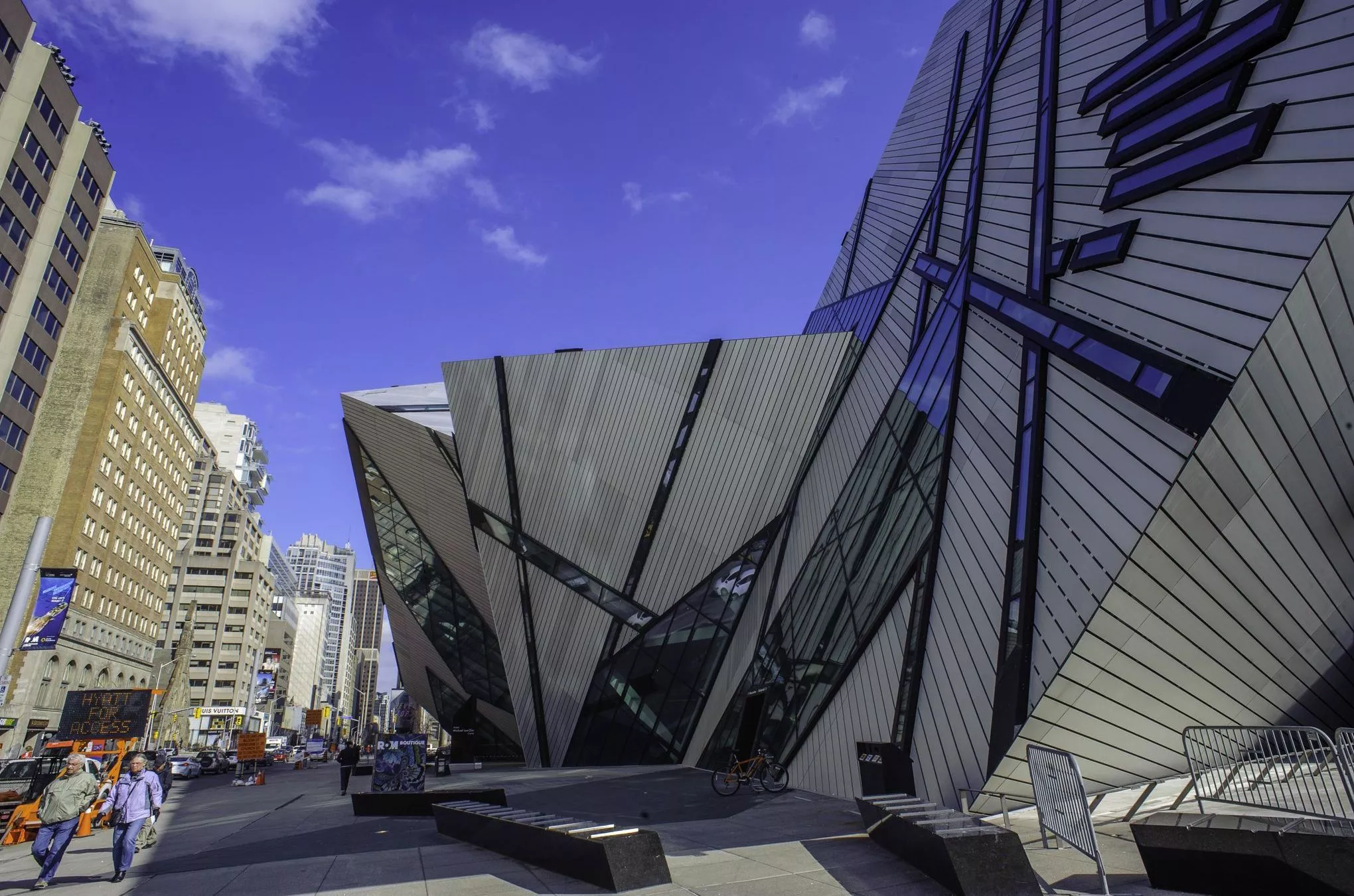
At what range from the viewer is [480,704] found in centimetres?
5216

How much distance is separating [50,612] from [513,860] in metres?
27.8

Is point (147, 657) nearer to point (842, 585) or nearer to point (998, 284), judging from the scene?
point (842, 585)

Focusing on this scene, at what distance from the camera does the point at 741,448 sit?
23.9 metres

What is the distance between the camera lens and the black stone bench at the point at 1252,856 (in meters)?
5.18

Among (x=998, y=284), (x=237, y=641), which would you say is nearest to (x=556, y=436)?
(x=998, y=284)

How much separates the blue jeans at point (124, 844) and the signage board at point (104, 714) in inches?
861

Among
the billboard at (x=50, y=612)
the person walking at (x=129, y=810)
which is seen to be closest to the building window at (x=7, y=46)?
the billboard at (x=50, y=612)

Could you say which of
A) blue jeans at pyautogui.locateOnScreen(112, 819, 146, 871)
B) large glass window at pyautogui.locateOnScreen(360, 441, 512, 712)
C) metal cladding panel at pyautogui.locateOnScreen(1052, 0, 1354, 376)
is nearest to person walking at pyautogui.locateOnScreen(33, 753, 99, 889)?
blue jeans at pyautogui.locateOnScreen(112, 819, 146, 871)

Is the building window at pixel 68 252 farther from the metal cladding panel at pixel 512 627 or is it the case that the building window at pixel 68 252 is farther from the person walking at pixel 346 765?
the person walking at pixel 346 765

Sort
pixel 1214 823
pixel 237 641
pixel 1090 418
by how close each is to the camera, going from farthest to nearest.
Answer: pixel 237 641 → pixel 1090 418 → pixel 1214 823

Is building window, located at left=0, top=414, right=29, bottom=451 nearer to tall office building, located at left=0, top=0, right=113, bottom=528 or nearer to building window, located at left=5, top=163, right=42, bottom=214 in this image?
tall office building, located at left=0, top=0, right=113, bottom=528

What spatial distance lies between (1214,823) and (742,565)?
17681mm

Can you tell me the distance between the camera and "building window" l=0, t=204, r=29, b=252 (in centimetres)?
4703

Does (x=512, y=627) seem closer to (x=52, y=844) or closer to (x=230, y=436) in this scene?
(x=52, y=844)
